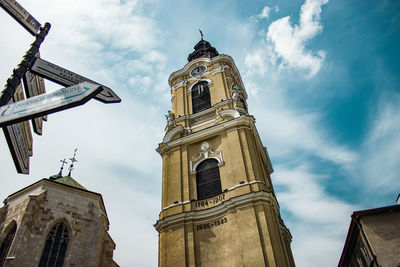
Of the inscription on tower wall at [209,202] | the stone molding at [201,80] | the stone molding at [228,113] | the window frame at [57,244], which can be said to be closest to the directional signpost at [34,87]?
the inscription on tower wall at [209,202]

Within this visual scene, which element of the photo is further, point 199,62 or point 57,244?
point 199,62

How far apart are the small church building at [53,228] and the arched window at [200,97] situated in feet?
33.1

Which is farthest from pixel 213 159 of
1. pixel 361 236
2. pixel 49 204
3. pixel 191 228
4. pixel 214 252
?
pixel 49 204

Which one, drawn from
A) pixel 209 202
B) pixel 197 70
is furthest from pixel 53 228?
pixel 197 70

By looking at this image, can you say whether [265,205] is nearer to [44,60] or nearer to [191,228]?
[191,228]

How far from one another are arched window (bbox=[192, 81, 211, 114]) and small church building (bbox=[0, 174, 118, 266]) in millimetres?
10082

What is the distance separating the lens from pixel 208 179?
1716cm

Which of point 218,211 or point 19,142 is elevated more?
point 218,211

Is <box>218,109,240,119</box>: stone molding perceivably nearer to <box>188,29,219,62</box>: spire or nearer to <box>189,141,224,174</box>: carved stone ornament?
<box>189,141,224,174</box>: carved stone ornament

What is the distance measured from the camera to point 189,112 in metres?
22.2

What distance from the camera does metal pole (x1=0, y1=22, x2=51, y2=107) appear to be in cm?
410

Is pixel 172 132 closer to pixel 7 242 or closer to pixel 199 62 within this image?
pixel 199 62

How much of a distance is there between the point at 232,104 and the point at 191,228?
957 cm

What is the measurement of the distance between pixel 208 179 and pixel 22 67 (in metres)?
13.7
